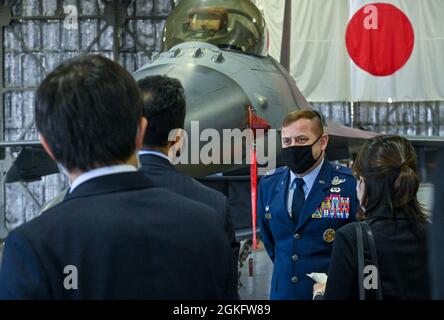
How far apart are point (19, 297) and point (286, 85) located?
204 inches

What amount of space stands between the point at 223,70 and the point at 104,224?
4.10 metres

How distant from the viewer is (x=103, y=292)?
148 centimetres

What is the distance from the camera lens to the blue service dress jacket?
11.5 feet

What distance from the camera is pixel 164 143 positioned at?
2406mm

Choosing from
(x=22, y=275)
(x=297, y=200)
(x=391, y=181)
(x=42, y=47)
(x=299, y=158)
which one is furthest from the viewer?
(x=42, y=47)

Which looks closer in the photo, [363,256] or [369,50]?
[363,256]

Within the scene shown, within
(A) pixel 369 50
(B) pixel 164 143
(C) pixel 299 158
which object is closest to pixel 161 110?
(B) pixel 164 143

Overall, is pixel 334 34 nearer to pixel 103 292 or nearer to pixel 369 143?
pixel 369 143

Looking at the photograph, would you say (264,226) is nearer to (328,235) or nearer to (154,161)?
(328,235)

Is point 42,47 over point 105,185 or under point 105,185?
over

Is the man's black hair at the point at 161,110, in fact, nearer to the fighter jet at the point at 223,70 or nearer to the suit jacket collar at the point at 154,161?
the suit jacket collar at the point at 154,161

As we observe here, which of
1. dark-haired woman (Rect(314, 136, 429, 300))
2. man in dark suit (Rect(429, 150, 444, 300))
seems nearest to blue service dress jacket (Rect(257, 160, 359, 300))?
dark-haired woman (Rect(314, 136, 429, 300))

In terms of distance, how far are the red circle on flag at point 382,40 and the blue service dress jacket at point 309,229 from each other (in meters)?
14.3

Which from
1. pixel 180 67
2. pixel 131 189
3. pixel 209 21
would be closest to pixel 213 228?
pixel 131 189
